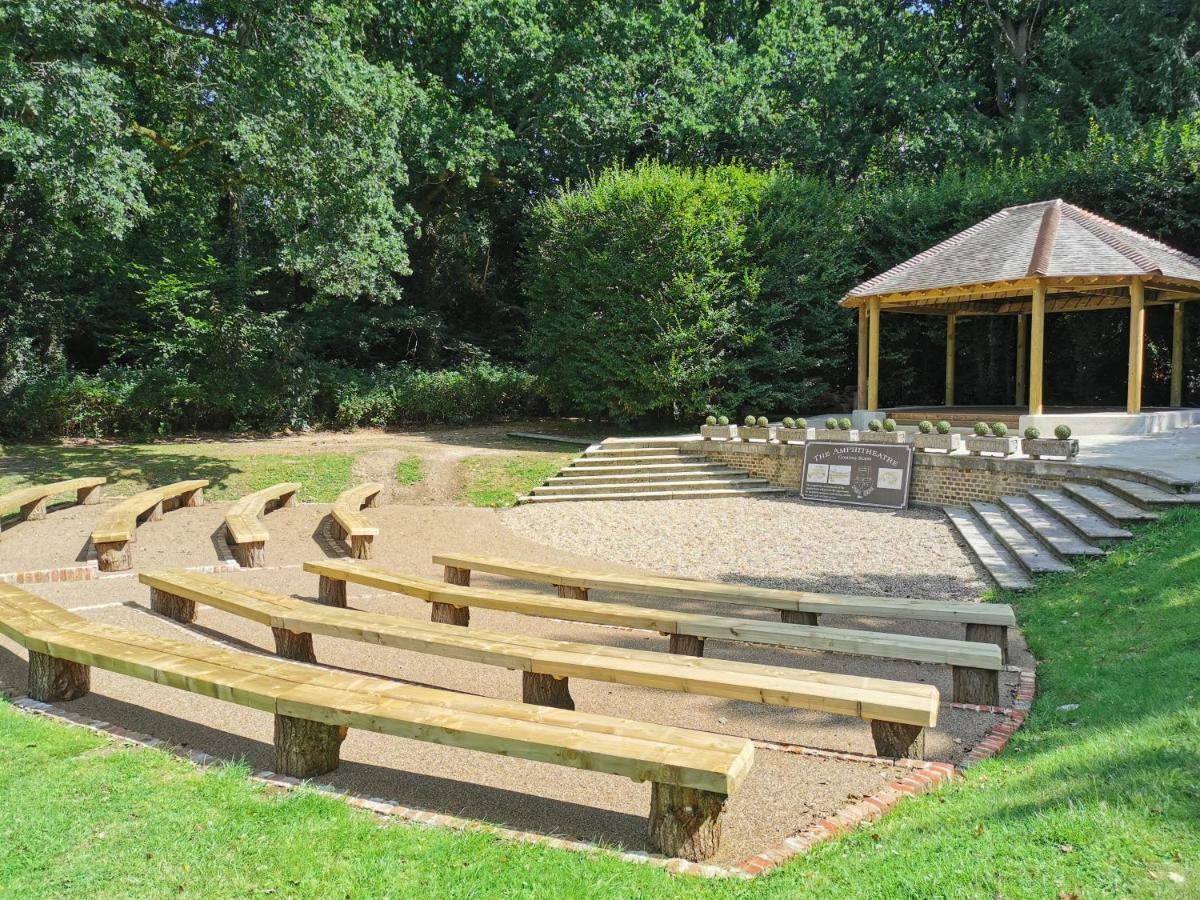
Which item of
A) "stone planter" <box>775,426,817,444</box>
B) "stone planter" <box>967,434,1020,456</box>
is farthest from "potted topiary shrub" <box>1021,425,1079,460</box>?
"stone planter" <box>775,426,817,444</box>

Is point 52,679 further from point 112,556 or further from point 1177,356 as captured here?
point 1177,356

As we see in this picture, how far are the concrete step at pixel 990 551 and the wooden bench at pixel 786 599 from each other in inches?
91.3

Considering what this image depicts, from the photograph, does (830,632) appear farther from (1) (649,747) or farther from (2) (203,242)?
(2) (203,242)

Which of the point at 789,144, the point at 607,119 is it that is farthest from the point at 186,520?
the point at 789,144

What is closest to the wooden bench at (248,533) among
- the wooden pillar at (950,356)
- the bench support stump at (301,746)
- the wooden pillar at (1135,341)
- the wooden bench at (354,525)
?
the wooden bench at (354,525)

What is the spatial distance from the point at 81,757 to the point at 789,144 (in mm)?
25990

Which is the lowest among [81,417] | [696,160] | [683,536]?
[683,536]

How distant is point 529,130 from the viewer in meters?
24.5

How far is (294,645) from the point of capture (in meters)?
5.49

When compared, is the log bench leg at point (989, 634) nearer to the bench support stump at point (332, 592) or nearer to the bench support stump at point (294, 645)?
the bench support stump at point (294, 645)

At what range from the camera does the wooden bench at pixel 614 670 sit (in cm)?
367

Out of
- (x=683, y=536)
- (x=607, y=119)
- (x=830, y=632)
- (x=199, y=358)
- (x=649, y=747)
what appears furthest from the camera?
(x=607, y=119)

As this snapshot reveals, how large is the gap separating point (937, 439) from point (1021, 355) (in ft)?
31.5

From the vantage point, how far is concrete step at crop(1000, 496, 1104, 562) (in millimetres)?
8156
